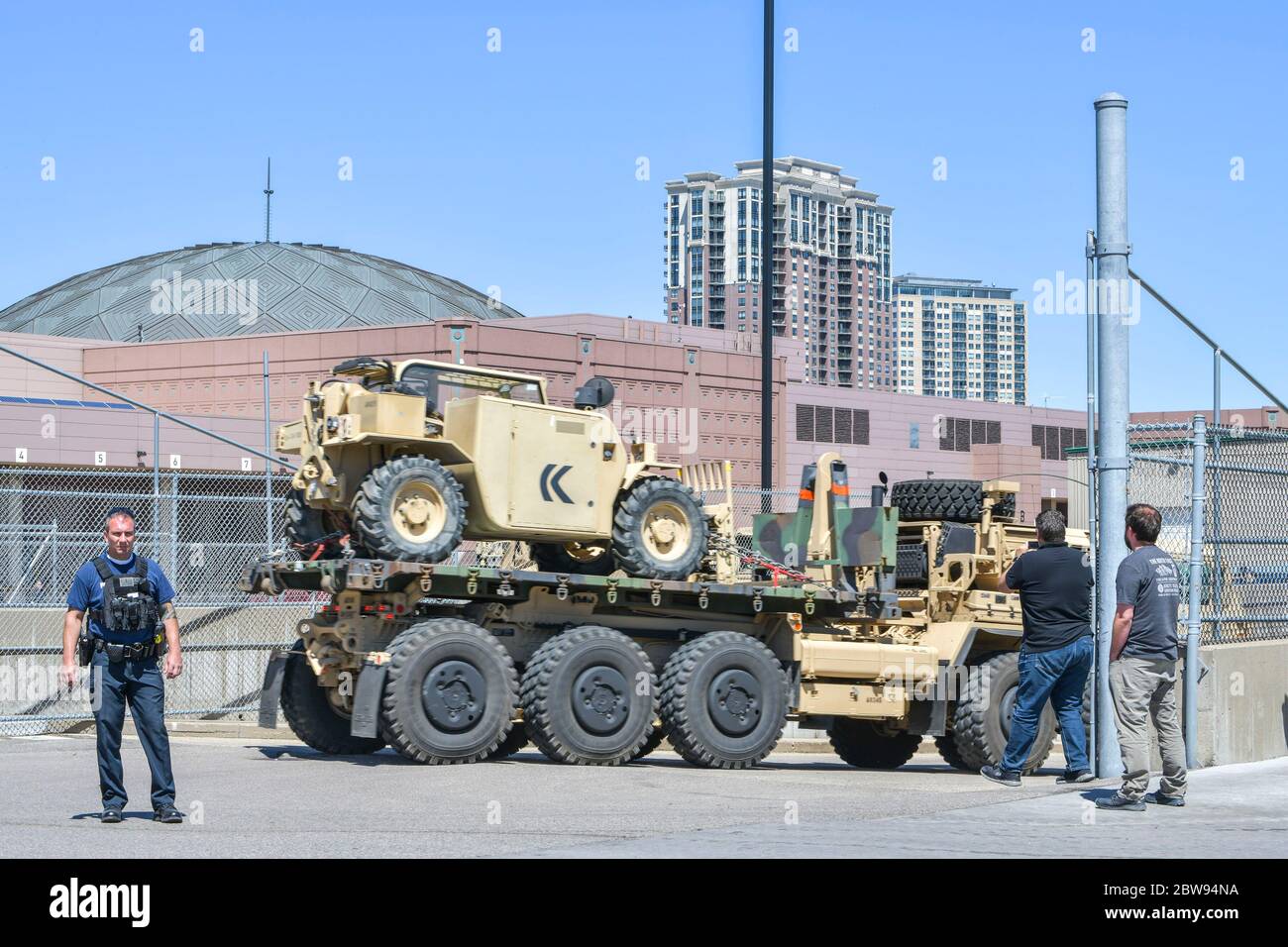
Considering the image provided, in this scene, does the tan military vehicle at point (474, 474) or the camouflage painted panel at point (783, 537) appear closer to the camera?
the tan military vehicle at point (474, 474)

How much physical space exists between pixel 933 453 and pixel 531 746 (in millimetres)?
64734

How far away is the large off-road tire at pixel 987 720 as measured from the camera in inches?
578

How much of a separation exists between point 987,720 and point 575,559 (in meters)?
3.76

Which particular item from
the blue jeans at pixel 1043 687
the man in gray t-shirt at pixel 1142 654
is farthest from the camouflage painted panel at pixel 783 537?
the man in gray t-shirt at pixel 1142 654

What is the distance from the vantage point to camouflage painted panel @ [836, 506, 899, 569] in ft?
49.9

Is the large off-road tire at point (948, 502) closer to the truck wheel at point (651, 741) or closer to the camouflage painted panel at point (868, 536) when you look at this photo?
the camouflage painted panel at point (868, 536)

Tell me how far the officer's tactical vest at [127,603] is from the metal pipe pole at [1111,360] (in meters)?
6.44

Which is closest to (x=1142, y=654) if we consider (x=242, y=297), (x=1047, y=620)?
(x=1047, y=620)

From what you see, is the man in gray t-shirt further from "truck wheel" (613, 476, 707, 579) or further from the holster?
the holster

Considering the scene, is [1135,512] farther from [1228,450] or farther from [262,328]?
[262,328]

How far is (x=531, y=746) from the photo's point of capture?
57.9 ft

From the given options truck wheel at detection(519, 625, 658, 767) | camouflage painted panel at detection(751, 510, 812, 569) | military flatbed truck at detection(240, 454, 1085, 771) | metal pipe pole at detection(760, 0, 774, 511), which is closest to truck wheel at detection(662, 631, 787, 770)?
military flatbed truck at detection(240, 454, 1085, 771)
